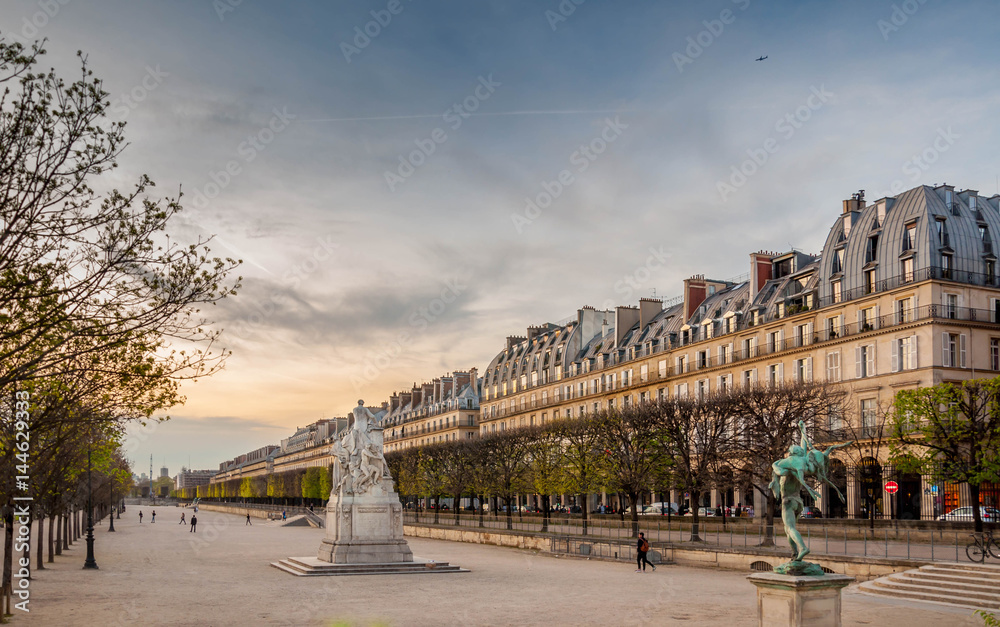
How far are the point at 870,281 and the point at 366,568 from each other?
41.2 meters

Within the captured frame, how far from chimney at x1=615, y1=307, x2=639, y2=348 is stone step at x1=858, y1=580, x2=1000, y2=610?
2493 inches

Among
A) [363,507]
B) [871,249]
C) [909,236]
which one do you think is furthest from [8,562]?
[871,249]

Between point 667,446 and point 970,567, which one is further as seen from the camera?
point 667,446

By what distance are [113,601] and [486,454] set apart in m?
44.5

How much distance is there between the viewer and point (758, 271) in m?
71.1

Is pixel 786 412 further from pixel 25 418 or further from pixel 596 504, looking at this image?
pixel 596 504

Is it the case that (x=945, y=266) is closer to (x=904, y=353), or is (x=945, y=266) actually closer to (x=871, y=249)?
(x=871, y=249)

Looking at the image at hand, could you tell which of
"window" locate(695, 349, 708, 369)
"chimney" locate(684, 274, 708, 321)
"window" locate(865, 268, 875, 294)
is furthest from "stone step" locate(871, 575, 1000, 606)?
"chimney" locate(684, 274, 708, 321)

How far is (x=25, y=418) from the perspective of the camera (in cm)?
→ 1848

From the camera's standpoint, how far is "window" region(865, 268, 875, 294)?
2317 inches

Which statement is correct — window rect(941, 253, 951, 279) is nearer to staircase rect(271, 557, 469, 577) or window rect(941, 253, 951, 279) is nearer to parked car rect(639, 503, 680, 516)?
parked car rect(639, 503, 680, 516)

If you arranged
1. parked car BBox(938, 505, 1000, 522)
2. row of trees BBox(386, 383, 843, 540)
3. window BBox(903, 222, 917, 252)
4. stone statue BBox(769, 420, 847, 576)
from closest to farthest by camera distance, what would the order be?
stone statue BBox(769, 420, 847, 576)
parked car BBox(938, 505, 1000, 522)
row of trees BBox(386, 383, 843, 540)
window BBox(903, 222, 917, 252)

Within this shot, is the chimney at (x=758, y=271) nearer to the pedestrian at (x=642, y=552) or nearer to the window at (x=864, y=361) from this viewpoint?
the window at (x=864, y=361)

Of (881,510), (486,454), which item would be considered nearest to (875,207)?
(881,510)
